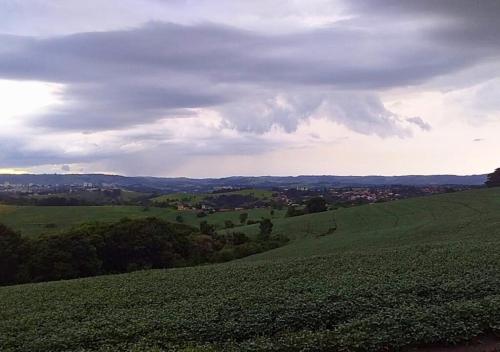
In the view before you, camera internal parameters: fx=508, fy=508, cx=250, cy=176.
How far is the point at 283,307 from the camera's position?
1916 cm

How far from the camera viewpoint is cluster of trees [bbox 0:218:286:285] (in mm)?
59750

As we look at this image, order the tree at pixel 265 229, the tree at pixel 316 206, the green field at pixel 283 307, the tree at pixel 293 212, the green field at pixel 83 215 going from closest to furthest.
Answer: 1. the green field at pixel 283 307
2. the tree at pixel 265 229
3. the green field at pixel 83 215
4. the tree at pixel 293 212
5. the tree at pixel 316 206

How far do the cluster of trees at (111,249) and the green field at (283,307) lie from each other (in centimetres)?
2759

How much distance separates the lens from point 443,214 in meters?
70.8

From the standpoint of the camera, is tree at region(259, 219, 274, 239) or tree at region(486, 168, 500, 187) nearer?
tree at region(259, 219, 274, 239)

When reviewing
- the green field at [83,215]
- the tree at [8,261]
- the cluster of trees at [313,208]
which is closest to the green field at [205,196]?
the green field at [83,215]

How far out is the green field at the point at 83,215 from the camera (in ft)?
344

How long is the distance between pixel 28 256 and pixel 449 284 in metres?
53.9

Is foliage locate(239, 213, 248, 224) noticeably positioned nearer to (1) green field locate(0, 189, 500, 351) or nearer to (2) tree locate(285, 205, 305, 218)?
(2) tree locate(285, 205, 305, 218)


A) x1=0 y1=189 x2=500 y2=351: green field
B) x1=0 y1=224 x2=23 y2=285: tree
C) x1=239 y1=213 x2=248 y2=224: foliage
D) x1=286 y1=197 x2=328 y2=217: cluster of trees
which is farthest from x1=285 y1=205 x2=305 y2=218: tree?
x1=0 y1=189 x2=500 y2=351: green field

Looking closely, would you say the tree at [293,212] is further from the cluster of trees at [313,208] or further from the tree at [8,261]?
the tree at [8,261]

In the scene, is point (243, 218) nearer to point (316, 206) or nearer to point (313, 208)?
point (313, 208)

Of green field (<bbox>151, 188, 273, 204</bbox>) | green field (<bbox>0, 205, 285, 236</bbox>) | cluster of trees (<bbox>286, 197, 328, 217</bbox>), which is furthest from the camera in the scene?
green field (<bbox>151, 188, 273, 204</bbox>)

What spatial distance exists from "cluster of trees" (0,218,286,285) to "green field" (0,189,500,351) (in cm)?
2759
